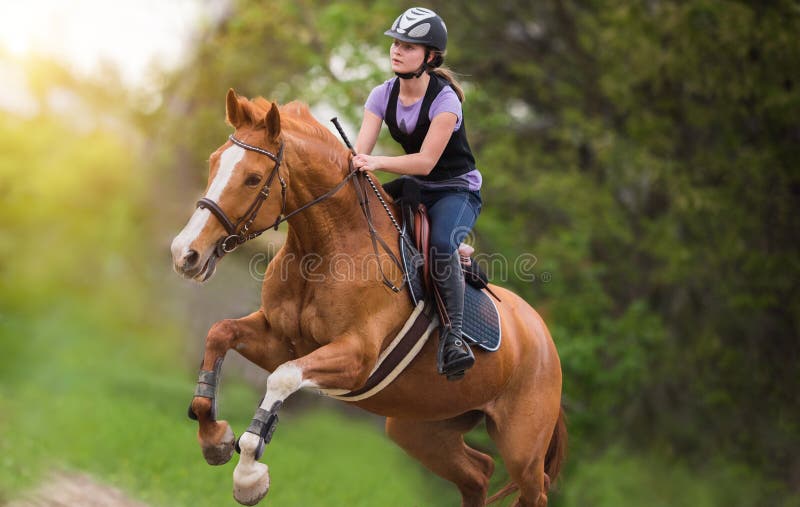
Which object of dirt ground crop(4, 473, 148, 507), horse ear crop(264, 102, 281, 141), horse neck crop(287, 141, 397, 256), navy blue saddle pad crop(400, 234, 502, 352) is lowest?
dirt ground crop(4, 473, 148, 507)

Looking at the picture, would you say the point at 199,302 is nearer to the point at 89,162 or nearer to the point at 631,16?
the point at 89,162

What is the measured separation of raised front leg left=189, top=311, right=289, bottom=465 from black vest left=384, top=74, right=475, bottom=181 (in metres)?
1.29

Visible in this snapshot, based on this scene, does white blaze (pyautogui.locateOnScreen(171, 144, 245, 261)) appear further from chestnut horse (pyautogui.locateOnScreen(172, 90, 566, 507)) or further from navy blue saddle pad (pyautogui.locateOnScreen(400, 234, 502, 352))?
navy blue saddle pad (pyautogui.locateOnScreen(400, 234, 502, 352))

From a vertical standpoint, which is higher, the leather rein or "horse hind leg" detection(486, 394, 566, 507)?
the leather rein

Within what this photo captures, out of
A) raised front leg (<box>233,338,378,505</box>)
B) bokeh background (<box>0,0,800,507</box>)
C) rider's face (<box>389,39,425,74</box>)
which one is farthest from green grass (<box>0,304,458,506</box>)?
rider's face (<box>389,39,425,74</box>)

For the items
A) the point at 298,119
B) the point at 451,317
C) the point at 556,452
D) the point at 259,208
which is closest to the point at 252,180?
the point at 259,208

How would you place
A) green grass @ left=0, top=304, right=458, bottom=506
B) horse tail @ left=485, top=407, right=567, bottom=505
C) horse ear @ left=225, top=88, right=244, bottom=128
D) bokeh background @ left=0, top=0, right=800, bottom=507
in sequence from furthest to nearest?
bokeh background @ left=0, top=0, right=800, bottom=507 < green grass @ left=0, top=304, right=458, bottom=506 < horse tail @ left=485, top=407, right=567, bottom=505 < horse ear @ left=225, top=88, right=244, bottom=128

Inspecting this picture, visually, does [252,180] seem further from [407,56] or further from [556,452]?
[556,452]

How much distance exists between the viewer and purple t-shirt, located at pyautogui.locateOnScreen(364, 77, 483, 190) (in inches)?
204

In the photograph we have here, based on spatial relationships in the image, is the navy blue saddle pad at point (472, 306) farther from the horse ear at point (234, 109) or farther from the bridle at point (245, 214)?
the horse ear at point (234, 109)

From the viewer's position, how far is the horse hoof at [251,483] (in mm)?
4535

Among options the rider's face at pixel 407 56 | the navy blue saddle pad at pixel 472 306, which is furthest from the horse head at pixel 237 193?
the navy blue saddle pad at pixel 472 306

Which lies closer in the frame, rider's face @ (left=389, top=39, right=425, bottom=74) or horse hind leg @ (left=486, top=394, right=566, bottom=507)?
rider's face @ (left=389, top=39, right=425, bottom=74)

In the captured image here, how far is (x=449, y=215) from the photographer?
5320mm
